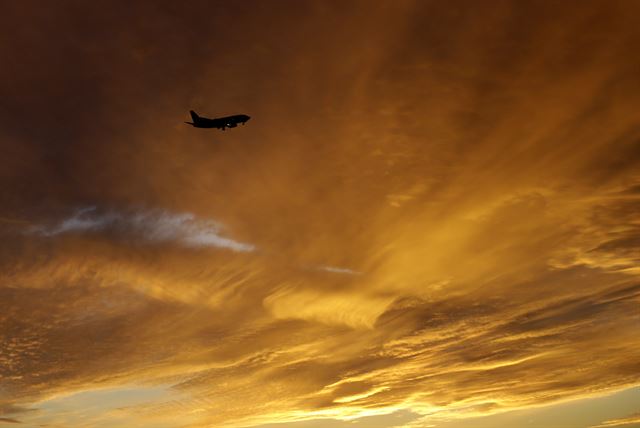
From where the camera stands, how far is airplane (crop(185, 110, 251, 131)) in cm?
7461

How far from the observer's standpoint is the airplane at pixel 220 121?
2937 inches

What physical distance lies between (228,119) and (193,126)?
21.5ft

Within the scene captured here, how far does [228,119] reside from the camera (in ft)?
262

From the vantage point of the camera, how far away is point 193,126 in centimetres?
7531

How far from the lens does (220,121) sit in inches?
3204
